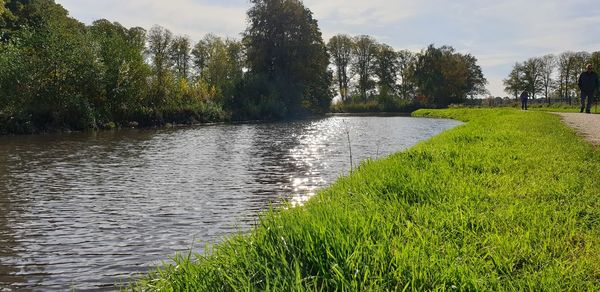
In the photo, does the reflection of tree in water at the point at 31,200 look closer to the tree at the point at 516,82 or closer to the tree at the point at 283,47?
the tree at the point at 283,47

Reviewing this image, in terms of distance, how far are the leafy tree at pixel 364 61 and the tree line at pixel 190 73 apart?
216 mm

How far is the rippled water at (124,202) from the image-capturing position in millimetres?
5613

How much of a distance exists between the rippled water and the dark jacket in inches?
581

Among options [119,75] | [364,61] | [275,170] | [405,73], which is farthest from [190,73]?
[275,170]

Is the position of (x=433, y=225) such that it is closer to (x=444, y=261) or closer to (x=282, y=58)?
(x=444, y=261)

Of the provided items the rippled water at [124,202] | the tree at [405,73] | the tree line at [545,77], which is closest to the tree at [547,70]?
the tree line at [545,77]

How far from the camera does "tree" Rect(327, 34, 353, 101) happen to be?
3802 inches

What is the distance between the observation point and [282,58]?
64125mm

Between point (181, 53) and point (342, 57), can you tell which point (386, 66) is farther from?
point (181, 53)

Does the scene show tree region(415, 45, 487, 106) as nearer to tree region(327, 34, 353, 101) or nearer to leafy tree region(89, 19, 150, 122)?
tree region(327, 34, 353, 101)

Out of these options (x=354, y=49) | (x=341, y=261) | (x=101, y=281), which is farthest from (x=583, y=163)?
(x=354, y=49)

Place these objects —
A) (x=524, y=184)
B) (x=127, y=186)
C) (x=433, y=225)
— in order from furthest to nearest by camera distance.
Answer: (x=127, y=186)
(x=524, y=184)
(x=433, y=225)

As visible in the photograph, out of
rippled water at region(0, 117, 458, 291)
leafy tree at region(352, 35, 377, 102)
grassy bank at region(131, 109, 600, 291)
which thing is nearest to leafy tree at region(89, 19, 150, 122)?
rippled water at region(0, 117, 458, 291)

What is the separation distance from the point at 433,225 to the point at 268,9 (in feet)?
205
